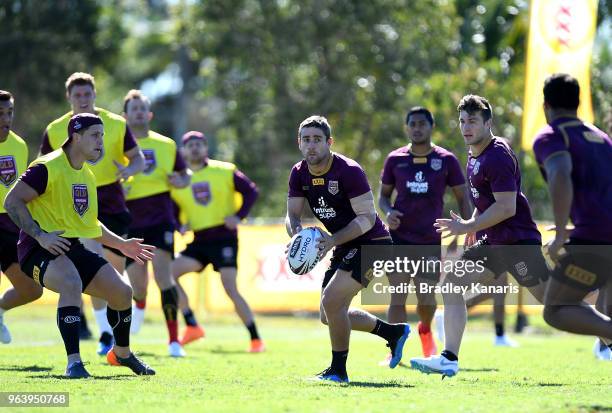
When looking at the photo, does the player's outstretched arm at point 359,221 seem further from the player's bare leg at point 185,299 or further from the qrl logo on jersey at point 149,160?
the player's bare leg at point 185,299

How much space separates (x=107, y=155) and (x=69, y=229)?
9.09 feet

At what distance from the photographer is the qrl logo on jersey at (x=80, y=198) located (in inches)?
390

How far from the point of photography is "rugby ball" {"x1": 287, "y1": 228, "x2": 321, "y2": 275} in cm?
948

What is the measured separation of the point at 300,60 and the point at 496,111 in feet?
23.1

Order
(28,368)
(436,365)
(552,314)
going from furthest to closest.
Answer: (28,368) → (436,365) → (552,314)

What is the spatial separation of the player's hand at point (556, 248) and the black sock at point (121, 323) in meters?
4.03

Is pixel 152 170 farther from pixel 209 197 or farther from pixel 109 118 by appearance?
pixel 109 118

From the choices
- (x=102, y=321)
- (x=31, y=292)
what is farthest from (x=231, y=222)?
(x=31, y=292)

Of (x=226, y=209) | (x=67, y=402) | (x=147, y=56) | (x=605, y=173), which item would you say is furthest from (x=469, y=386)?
(x=147, y=56)

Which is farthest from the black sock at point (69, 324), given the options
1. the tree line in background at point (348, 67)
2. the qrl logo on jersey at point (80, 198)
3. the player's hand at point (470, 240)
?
the tree line in background at point (348, 67)

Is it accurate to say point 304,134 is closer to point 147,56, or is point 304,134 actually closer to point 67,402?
point 67,402

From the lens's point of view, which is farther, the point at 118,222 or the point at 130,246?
the point at 118,222

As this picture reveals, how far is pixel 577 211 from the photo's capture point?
8.38 metres

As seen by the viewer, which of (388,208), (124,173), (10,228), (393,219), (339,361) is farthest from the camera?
(388,208)
